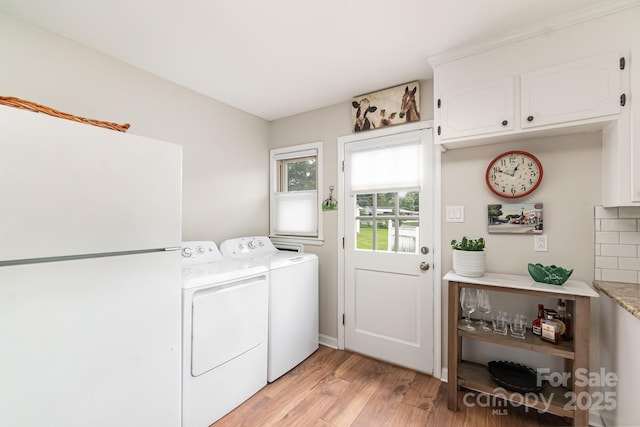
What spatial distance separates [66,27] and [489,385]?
348 cm

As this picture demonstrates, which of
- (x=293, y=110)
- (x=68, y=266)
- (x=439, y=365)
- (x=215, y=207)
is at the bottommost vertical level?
(x=439, y=365)

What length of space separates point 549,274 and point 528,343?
0.44m

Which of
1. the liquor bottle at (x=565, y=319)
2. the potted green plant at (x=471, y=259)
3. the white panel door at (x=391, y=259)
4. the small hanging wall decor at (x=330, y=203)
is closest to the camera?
the liquor bottle at (x=565, y=319)

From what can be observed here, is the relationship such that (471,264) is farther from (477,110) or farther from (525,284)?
(477,110)

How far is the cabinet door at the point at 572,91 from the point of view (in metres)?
1.45

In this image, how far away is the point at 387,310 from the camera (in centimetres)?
245

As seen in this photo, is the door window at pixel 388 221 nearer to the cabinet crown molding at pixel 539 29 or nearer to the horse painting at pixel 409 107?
the horse painting at pixel 409 107

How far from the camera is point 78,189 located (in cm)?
117

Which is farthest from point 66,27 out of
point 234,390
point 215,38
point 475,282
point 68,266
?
point 475,282

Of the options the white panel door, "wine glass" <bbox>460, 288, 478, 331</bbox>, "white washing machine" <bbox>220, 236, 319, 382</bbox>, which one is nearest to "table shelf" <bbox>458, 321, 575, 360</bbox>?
"wine glass" <bbox>460, 288, 478, 331</bbox>

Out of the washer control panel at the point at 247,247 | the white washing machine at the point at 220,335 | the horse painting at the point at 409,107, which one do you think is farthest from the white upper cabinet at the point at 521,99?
the washer control panel at the point at 247,247

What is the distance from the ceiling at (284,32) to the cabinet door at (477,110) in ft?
1.01

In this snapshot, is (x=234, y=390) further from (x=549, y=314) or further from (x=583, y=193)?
(x=583, y=193)

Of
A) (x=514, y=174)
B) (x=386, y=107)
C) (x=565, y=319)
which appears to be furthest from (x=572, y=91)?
(x=565, y=319)
